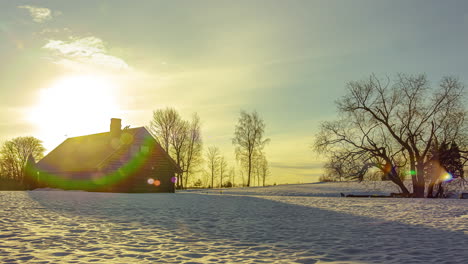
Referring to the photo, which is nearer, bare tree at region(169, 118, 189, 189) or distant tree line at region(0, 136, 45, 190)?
bare tree at region(169, 118, 189, 189)

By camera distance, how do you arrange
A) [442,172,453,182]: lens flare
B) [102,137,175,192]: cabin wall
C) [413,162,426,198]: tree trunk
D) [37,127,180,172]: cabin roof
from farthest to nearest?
[37,127,180,172]: cabin roof → [102,137,175,192]: cabin wall → [413,162,426,198]: tree trunk → [442,172,453,182]: lens flare

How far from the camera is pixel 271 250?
789 centimetres

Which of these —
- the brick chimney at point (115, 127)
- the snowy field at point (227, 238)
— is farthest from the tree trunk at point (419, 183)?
the brick chimney at point (115, 127)

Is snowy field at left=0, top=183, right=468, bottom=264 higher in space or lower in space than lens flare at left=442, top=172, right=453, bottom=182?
lower

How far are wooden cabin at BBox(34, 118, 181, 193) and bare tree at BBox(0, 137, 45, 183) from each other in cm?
3663

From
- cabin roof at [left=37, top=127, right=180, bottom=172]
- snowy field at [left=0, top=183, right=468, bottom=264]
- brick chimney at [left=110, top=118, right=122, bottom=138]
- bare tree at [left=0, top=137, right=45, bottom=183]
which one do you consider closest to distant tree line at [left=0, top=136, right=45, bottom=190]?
bare tree at [left=0, top=137, right=45, bottom=183]

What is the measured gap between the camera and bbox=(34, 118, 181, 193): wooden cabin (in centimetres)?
3594

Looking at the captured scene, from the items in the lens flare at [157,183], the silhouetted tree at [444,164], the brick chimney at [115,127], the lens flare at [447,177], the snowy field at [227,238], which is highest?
the brick chimney at [115,127]

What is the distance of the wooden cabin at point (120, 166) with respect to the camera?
35938mm

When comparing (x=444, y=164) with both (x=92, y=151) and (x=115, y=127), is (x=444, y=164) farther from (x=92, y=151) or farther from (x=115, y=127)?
(x=92, y=151)

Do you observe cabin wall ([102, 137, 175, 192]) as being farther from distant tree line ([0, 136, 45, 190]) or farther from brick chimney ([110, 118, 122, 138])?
distant tree line ([0, 136, 45, 190])

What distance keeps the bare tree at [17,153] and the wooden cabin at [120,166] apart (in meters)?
36.6

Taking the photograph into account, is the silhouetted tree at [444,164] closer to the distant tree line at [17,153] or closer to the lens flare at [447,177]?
the lens flare at [447,177]

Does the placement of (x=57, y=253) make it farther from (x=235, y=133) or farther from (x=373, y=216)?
(x=235, y=133)
